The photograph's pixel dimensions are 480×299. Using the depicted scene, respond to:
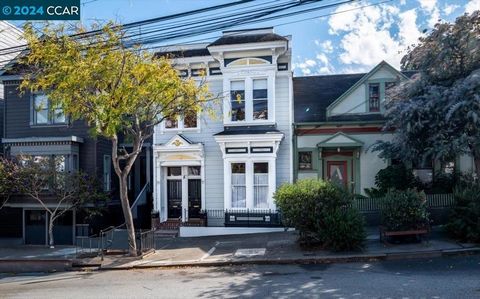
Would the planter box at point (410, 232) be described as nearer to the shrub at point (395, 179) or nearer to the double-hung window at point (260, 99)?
the shrub at point (395, 179)

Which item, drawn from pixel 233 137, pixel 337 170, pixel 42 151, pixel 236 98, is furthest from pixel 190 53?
pixel 337 170

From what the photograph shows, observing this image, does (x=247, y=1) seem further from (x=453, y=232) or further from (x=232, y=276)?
(x=453, y=232)

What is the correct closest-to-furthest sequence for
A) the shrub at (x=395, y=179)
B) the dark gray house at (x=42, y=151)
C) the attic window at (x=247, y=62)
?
the shrub at (x=395, y=179)
the attic window at (x=247, y=62)
the dark gray house at (x=42, y=151)

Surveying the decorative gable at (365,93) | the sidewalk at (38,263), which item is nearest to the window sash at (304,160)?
the decorative gable at (365,93)

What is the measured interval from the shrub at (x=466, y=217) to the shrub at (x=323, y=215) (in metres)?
3.07

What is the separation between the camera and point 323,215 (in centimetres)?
1286

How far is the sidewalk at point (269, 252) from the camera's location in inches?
469

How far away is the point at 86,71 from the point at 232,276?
716 cm

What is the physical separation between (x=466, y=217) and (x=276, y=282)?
6.93m

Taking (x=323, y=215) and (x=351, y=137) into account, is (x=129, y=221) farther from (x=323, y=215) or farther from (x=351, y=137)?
(x=351, y=137)

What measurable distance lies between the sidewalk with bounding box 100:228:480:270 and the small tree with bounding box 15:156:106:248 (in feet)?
14.7

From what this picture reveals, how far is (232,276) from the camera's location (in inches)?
427

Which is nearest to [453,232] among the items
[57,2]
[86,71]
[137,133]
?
[137,133]

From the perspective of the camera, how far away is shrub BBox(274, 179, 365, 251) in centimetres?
1248
